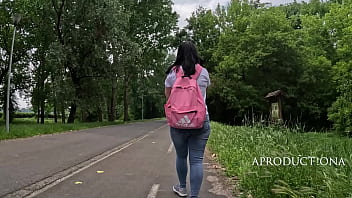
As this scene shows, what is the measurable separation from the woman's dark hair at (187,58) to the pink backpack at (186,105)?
12cm

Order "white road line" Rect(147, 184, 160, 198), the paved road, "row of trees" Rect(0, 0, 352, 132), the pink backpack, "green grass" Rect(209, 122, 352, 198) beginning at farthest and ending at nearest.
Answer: "row of trees" Rect(0, 0, 352, 132) → the paved road → "white road line" Rect(147, 184, 160, 198) → the pink backpack → "green grass" Rect(209, 122, 352, 198)

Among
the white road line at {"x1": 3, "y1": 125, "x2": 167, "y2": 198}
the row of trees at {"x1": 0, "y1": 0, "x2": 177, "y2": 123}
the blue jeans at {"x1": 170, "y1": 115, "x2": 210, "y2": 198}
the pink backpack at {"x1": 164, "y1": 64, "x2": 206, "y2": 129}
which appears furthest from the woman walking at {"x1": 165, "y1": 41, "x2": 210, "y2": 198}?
the row of trees at {"x1": 0, "y1": 0, "x2": 177, "y2": 123}

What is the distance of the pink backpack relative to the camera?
447cm

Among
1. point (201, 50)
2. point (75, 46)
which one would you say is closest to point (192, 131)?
point (75, 46)

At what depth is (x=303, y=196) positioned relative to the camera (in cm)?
376

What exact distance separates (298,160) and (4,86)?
40.6 m

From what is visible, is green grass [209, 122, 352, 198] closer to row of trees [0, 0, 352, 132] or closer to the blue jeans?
the blue jeans

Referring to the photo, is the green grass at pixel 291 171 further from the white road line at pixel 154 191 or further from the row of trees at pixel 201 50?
the row of trees at pixel 201 50

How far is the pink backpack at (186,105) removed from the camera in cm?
447

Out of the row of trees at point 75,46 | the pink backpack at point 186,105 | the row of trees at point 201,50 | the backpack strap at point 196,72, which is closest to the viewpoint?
the pink backpack at point 186,105

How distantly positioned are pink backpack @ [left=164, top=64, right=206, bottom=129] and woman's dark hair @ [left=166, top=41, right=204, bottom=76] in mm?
123

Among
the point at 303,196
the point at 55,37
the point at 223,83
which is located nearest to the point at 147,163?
A: the point at 303,196

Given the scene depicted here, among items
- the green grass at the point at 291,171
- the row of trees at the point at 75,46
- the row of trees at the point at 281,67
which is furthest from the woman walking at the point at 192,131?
the row of trees at the point at 281,67

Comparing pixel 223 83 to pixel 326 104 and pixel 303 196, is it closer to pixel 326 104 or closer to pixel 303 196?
pixel 326 104
